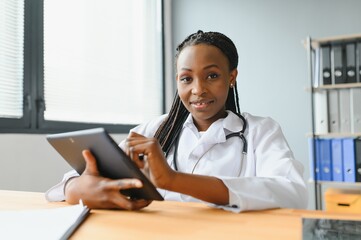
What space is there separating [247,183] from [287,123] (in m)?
2.24

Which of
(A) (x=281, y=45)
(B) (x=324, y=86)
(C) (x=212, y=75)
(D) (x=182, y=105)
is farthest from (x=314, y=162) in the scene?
(C) (x=212, y=75)

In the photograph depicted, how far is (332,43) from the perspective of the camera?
2.56m

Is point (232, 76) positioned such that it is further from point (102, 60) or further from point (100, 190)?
point (102, 60)

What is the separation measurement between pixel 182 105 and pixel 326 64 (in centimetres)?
149

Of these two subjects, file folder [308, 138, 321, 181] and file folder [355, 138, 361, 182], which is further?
file folder [308, 138, 321, 181]

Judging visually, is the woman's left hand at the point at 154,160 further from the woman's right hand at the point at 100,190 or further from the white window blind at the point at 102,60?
the white window blind at the point at 102,60

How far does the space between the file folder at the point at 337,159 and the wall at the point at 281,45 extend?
0.42 meters

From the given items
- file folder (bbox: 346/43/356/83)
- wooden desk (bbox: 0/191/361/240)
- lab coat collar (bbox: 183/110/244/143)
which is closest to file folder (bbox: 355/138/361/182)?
file folder (bbox: 346/43/356/83)

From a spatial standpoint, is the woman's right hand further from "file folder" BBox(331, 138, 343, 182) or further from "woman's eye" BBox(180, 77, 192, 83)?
"file folder" BBox(331, 138, 343, 182)

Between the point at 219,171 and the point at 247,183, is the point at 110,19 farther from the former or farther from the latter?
the point at 247,183

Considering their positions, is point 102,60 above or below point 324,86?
above

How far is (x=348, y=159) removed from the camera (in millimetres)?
2473

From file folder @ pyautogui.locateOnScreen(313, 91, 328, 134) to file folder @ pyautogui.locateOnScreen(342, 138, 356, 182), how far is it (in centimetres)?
15

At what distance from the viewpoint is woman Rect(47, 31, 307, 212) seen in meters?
0.85
